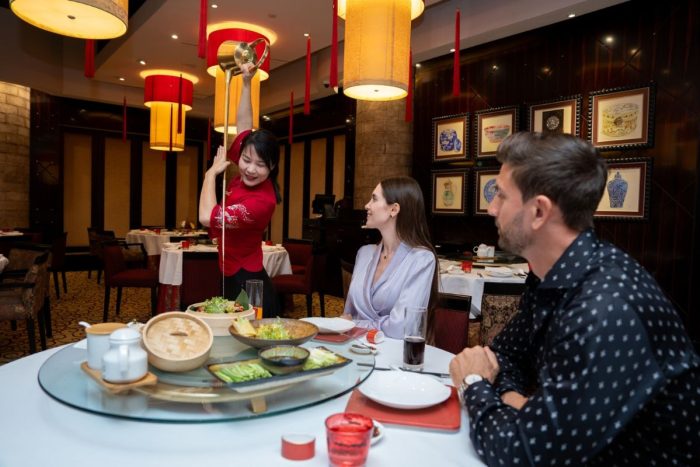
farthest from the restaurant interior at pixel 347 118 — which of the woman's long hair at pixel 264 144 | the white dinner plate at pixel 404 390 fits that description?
the white dinner plate at pixel 404 390

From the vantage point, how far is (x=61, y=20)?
233 centimetres

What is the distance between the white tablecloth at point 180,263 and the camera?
17.0 ft

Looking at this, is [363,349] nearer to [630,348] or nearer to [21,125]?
[630,348]

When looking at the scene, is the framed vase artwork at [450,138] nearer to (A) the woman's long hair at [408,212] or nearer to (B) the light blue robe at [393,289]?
(A) the woman's long hair at [408,212]

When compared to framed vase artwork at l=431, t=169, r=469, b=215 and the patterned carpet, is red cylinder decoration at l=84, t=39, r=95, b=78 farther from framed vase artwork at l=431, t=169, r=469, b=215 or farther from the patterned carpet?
framed vase artwork at l=431, t=169, r=469, b=215

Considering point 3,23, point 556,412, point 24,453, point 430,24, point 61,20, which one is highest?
point 3,23

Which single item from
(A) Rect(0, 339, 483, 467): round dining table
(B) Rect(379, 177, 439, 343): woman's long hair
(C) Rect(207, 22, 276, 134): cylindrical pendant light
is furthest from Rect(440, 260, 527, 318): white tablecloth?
(C) Rect(207, 22, 276, 134): cylindrical pendant light

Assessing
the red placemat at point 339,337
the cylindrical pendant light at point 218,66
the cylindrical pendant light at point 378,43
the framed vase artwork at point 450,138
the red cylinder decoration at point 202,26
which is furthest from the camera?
the framed vase artwork at point 450,138

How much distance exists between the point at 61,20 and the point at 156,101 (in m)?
6.77

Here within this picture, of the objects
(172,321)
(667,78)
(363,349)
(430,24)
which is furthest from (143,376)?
(430,24)

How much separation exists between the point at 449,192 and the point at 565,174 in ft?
19.2

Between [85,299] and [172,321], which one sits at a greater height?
[172,321]

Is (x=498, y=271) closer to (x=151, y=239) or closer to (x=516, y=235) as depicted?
(x=516, y=235)

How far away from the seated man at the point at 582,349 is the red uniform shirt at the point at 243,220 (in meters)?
1.49
